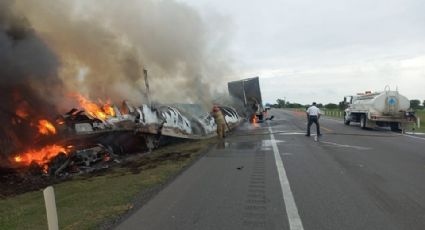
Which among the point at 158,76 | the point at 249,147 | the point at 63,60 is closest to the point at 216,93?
the point at 158,76

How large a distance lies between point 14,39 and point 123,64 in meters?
A: 5.13

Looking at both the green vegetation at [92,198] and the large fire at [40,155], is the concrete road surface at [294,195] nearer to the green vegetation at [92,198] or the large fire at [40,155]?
the green vegetation at [92,198]

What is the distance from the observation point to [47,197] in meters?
3.62

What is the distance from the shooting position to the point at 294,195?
6.23m

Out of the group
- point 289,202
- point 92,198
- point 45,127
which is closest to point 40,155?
point 45,127

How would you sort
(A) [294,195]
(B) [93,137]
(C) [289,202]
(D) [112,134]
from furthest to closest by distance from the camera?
1. (D) [112,134]
2. (B) [93,137]
3. (A) [294,195]
4. (C) [289,202]

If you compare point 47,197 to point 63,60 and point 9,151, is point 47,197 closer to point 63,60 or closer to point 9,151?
point 9,151

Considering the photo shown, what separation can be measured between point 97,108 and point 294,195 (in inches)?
296

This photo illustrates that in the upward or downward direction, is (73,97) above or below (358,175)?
above

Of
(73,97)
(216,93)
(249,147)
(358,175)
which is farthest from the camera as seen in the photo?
(216,93)

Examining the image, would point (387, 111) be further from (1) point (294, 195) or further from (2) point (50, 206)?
(2) point (50, 206)

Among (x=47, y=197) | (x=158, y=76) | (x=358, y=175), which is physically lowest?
(x=358, y=175)

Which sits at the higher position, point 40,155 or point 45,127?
point 45,127

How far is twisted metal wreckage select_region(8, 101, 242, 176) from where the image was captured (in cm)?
1030
